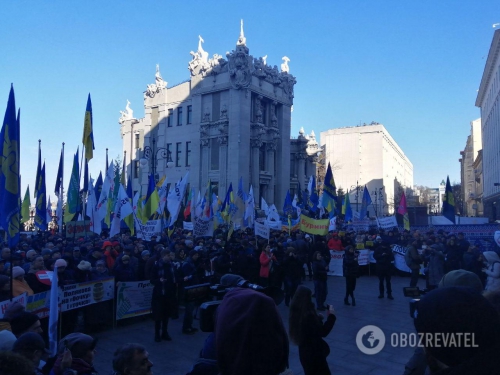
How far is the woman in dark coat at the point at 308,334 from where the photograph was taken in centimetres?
425

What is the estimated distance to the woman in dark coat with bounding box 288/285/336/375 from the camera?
4246 mm

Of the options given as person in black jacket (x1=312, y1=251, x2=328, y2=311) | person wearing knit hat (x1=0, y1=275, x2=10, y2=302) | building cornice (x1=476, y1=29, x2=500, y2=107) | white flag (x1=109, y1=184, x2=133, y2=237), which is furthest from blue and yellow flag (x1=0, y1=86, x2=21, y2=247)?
building cornice (x1=476, y1=29, x2=500, y2=107)

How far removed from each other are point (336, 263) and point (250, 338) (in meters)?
15.8

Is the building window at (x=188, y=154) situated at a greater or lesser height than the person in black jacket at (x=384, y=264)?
greater

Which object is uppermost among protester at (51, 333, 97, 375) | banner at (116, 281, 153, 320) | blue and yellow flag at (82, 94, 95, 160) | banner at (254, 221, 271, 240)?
blue and yellow flag at (82, 94, 95, 160)

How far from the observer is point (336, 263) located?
56.1ft

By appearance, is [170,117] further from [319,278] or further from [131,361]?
[131,361]

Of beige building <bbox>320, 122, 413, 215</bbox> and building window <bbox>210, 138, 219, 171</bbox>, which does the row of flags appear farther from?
beige building <bbox>320, 122, 413, 215</bbox>

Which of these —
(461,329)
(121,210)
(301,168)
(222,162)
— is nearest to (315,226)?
(121,210)

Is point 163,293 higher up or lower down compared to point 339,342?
higher up

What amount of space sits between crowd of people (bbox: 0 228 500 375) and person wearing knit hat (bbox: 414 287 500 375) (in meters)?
0.05

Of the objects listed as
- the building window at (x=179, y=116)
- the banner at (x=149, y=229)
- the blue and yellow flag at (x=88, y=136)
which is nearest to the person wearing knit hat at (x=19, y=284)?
the blue and yellow flag at (x=88, y=136)

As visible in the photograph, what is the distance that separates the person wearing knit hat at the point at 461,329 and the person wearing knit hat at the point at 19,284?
7.45m

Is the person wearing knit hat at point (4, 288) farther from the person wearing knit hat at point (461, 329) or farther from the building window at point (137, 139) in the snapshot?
the building window at point (137, 139)
